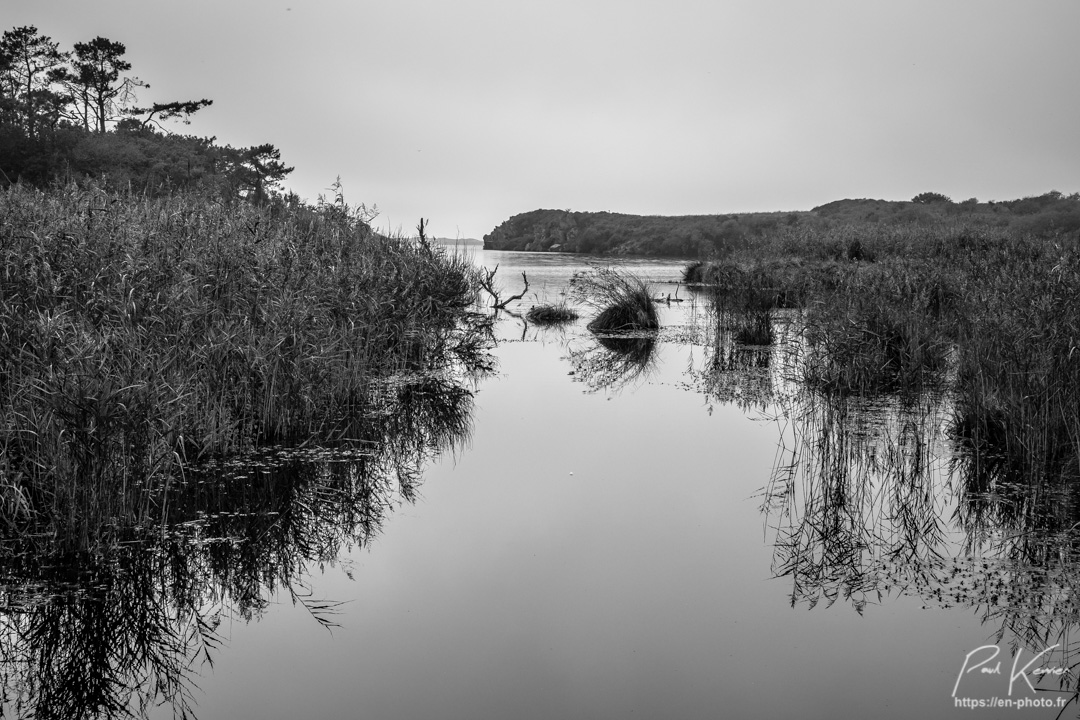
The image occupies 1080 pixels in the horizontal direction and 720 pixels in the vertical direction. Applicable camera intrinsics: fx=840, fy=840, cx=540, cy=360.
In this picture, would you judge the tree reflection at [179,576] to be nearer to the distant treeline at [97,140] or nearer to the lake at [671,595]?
the lake at [671,595]

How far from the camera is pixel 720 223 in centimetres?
6988

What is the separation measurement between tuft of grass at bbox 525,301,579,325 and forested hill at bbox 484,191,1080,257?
1914 centimetres

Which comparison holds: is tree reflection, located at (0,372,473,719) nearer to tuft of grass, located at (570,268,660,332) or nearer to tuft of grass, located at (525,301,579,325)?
tuft of grass, located at (570,268,660,332)

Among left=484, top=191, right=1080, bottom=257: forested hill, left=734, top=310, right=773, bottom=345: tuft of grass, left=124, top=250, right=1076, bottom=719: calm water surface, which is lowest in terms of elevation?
left=124, top=250, right=1076, bottom=719: calm water surface

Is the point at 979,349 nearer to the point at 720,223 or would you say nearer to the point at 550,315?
the point at 550,315

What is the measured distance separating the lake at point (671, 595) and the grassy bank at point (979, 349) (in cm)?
50

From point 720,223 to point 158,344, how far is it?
66.3m

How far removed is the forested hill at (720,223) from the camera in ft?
135

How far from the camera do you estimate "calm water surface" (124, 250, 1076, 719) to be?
396 centimetres

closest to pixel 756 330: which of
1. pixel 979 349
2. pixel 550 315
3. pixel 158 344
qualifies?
pixel 550 315

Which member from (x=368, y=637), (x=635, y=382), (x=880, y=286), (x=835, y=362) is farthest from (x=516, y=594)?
(x=880, y=286)

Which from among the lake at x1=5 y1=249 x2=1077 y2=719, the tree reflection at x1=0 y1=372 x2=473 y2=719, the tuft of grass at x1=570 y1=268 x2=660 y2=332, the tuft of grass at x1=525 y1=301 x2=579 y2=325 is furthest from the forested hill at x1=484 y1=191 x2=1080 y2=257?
the tree reflection at x1=0 y1=372 x2=473 y2=719

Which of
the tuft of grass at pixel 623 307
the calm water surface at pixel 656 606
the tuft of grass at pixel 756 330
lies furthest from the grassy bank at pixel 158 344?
the tuft of grass at pixel 623 307

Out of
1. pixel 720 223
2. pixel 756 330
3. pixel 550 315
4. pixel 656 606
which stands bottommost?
pixel 656 606
